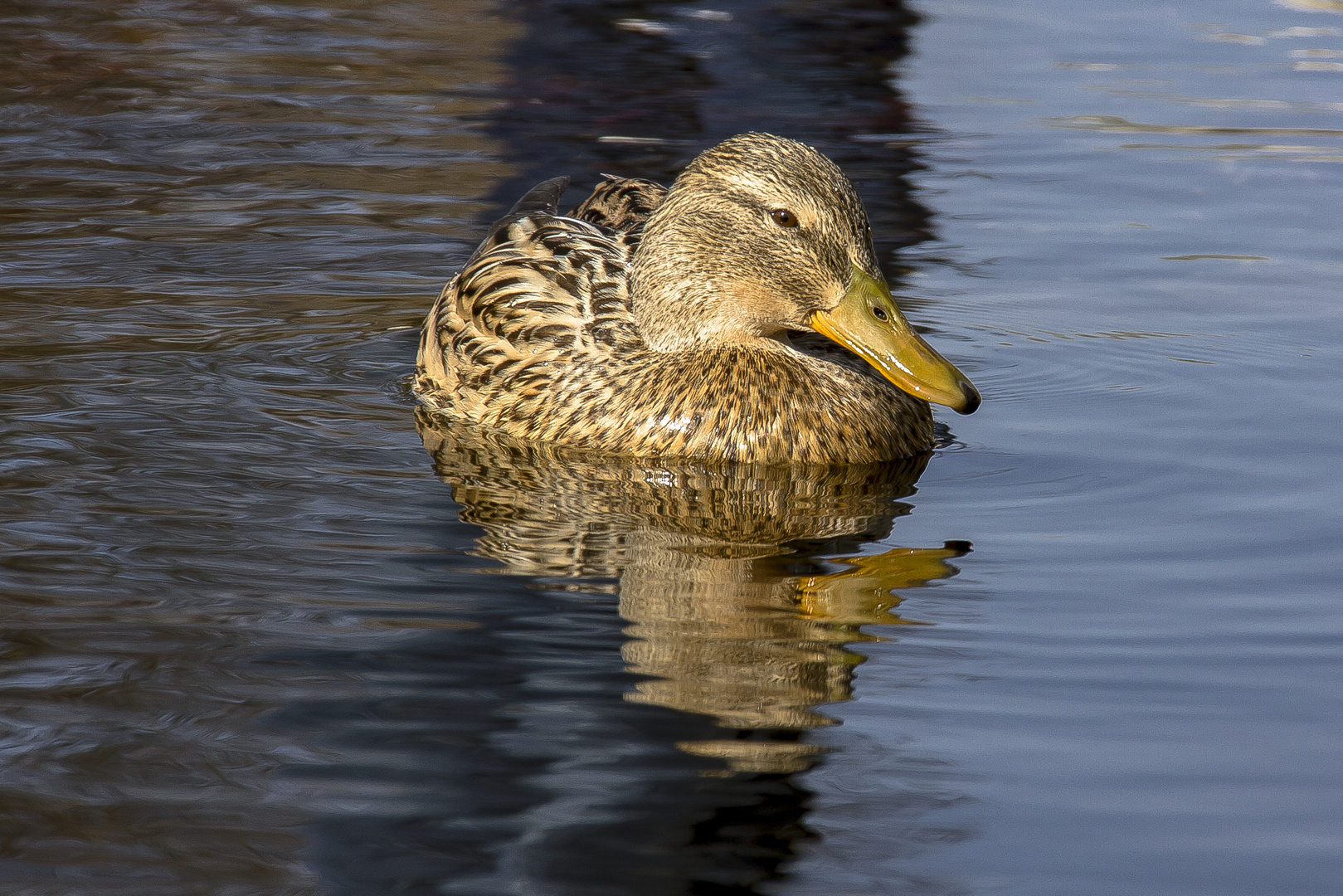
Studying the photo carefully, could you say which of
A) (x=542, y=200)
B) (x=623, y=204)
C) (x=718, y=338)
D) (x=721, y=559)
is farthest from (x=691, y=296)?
(x=542, y=200)

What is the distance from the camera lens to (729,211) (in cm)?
585

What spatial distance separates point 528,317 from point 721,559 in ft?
6.09

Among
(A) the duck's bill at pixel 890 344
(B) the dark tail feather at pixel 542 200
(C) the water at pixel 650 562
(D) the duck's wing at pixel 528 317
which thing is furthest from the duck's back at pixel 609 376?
(B) the dark tail feather at pixel 542 200

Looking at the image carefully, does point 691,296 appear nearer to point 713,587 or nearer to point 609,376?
point 609,376

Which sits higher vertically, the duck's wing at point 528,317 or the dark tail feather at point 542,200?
the dark tail feather at point 542,200

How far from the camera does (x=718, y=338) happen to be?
607 centimetres

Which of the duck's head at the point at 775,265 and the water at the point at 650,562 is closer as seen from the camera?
the water at the point at 650,562

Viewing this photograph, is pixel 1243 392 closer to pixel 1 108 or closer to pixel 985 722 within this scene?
pixel 985 722

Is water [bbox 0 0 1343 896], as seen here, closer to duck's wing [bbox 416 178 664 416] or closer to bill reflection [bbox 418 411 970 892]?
bill reflection [bbox 418 411 970 892]

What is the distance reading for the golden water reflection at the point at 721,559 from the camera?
3.98 m

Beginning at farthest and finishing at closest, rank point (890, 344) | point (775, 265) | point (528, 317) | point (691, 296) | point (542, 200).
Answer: point (542, 200) < point (528, 317) < point (691, 296) < point (775, 265) < point (890, 344)

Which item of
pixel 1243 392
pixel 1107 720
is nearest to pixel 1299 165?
pixel 1243 392

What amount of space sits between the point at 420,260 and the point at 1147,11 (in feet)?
25.7

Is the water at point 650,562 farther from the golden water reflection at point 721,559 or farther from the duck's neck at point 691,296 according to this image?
the duck's neck at point 691,296
